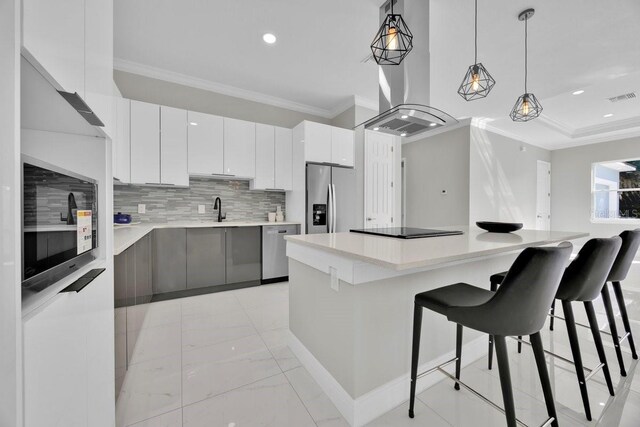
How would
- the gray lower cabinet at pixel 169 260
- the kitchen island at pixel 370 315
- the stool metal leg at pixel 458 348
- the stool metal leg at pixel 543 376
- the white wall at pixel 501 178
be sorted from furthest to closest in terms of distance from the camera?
the white wall at pixel 501 178
the gray lower cabinet at pixel 169 260
the stool metal leg at pixel 458 348
the kitchen island at pixel 370 315
the stool metal leg at pixel 543 376

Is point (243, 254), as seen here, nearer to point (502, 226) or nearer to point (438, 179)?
point (502, 226)

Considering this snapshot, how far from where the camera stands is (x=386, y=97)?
2227mm

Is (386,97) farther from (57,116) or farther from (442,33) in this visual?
(57,116)

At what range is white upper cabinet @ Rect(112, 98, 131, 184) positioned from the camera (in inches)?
106

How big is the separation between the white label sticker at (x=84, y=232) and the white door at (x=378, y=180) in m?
3.51

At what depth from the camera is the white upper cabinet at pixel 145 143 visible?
117 inches

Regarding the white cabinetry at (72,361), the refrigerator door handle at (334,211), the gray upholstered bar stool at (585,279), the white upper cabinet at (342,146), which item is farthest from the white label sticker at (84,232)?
the white upper cabinet at (342,146)

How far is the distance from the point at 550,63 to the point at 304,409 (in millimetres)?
4393

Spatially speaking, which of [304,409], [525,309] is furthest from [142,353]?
[525,309]

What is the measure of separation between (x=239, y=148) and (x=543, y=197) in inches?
300

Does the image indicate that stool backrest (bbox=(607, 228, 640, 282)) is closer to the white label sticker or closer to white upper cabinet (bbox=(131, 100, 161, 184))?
the white label sticker

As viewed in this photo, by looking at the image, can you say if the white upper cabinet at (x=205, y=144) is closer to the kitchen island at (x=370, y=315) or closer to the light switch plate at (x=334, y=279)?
the kitchen island at (x=370, y=315)

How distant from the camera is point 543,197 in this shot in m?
6.71

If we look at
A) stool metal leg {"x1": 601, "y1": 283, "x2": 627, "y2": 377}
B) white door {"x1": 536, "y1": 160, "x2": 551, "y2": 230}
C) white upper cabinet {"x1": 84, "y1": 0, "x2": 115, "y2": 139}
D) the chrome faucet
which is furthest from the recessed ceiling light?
white door {"x1": 536, "y1": 160, "x2": 551, "y2": 230}
